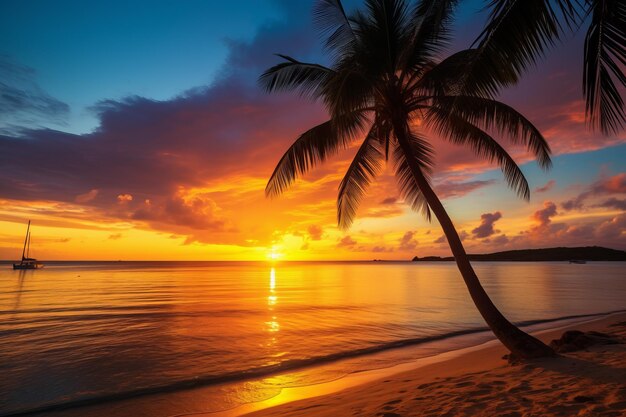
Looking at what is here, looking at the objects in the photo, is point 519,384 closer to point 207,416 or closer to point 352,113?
point 207,416

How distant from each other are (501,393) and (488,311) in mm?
2520

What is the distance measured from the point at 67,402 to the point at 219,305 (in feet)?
52.1

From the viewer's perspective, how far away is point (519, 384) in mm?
5523

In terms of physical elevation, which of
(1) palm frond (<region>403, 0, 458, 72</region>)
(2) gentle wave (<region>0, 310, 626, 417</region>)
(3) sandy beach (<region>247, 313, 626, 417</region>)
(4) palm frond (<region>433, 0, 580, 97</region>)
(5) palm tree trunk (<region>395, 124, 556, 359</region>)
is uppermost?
(1) palm frond (<region>403, 0, 458, 72</region>)

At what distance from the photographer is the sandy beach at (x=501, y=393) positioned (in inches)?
179

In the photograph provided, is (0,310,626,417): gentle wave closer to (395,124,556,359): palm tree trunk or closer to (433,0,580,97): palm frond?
(395,124,556,359): palm tree trunk

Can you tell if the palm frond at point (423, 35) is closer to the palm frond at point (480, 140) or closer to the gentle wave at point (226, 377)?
the palm frond at point (480, 140)

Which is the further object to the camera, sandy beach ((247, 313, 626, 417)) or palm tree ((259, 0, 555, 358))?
palm tree ((259, 0, 555, 358))

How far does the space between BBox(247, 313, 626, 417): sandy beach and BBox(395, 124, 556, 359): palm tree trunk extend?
350 millimetres

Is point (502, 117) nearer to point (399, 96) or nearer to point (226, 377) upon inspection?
point (399, 96)

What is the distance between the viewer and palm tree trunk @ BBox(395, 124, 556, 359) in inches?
282

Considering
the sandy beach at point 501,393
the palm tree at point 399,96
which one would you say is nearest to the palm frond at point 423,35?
the palm tree at point 399,96

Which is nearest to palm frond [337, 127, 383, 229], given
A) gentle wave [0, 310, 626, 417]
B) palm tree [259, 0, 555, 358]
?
palm tree [259, 0, 555, 358]

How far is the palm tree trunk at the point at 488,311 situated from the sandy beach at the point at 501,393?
1.15 feet
